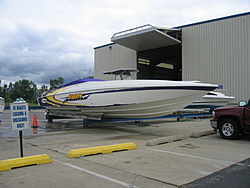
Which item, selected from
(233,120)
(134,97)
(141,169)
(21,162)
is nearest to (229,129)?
(233,120)

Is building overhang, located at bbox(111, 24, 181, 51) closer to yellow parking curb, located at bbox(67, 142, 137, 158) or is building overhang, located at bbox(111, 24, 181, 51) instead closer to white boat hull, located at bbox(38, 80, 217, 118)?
white boat hull, located at bbox(38, 80, 217, 118)

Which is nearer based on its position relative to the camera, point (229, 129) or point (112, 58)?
point (229, 129)

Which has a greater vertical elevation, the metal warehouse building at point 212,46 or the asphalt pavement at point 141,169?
the metal warehouse building at point 212,46

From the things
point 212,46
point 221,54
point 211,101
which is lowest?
point 211,101

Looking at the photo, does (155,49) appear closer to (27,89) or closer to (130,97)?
(130,97)

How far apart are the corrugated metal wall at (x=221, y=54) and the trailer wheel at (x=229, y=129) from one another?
514 inches

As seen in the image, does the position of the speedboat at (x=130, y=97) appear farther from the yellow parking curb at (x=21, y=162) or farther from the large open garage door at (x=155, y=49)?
the large open garage door at (x=155, y=49)

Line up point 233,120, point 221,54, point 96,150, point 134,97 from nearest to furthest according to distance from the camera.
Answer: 1. point 96,150
2. point 233,120
3. point 134,97
4. point 221,54

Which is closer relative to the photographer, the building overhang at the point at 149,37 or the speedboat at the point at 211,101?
the speedboat at the point at 211,101

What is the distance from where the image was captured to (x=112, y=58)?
30.5 m

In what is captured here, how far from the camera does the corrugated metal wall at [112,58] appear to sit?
1142 inches

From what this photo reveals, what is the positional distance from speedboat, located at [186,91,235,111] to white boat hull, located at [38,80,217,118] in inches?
350

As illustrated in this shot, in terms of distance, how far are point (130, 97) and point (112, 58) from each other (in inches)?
872

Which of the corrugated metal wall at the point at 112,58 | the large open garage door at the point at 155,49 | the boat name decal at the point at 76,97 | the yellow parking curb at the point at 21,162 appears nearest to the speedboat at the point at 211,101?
the large open garage door at the point at 155,49
